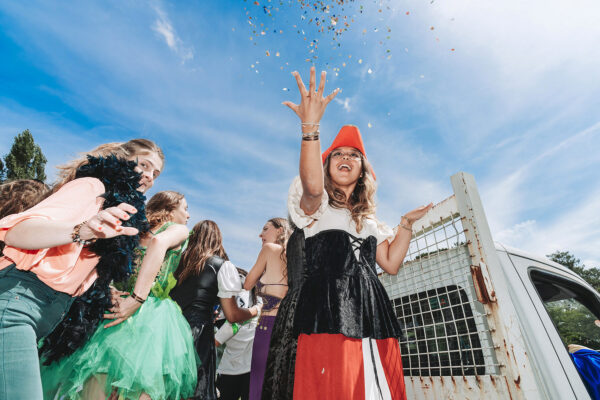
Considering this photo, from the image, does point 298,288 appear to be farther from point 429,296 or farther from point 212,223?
point 212,223

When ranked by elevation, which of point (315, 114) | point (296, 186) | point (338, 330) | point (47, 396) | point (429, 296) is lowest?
point (47, 396)

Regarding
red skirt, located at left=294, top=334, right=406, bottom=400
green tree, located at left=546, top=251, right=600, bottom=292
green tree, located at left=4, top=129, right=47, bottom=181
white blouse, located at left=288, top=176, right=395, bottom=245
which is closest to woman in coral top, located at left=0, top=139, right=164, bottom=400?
white blouse, located at left=288, top=176, right=395, bottom=245

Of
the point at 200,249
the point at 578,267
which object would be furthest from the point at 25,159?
the point at 578,267

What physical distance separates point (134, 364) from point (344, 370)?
1.39m

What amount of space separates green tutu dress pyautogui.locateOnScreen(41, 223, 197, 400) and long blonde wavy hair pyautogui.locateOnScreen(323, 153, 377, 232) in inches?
60.5

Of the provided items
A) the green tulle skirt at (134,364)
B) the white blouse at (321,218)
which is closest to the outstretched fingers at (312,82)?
the white blouse at (321,218)

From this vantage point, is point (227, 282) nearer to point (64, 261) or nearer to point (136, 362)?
point (136, 362)

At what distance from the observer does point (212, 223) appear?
138 inches

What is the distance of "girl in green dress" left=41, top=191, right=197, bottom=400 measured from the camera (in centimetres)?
198

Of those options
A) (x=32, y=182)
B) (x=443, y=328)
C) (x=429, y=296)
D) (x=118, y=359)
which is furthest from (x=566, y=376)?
(x=32, y=182)

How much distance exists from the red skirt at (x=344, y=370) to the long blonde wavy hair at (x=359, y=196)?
2.20ft

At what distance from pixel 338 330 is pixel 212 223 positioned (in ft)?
7.61

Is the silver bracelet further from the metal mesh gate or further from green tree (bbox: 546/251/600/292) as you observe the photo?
green tree (bbox: 546/251/600/292)

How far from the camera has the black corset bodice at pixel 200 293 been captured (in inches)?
113
